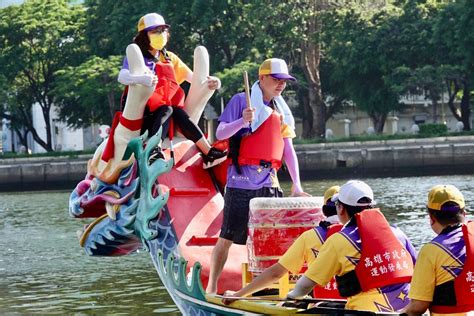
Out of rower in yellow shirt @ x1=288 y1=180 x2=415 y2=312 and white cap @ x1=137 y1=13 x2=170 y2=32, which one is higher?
white cap @ x1=137 y1=13 x2=170 y2=32

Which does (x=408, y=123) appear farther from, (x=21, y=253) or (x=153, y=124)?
(x=153, y=124)

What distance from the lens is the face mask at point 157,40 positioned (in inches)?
480

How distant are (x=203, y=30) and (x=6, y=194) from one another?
1266cm

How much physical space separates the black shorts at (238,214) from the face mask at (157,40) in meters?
2.07

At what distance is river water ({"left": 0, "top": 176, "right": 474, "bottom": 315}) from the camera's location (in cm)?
1671

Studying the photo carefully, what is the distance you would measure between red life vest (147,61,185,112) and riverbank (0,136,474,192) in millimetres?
36877

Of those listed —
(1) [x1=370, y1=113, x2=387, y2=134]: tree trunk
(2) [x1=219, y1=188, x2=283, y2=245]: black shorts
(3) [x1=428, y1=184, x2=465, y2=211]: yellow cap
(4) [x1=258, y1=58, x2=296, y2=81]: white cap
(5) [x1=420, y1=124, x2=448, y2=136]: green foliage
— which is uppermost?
(4) [x1=258, y1=58, x2=296, y2=81]: white cap

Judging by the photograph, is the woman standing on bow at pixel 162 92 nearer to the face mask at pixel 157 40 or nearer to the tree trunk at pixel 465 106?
the face mask at pixel 157 40

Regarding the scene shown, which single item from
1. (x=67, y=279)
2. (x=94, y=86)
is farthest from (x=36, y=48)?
(x=67, y=279)

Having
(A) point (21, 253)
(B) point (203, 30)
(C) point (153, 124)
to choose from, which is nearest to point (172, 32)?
(B) point (203, 30)

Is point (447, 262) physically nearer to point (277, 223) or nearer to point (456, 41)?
point (277, 223)

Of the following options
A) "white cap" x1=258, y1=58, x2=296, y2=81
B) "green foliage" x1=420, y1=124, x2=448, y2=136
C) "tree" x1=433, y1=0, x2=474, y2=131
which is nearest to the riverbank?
"green foliage" x1=420, y1=124, x2=448, y2=136

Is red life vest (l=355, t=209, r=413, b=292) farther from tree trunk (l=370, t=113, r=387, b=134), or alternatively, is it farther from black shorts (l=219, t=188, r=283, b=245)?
tree trunk (l=370, t=113, r=387, b=134)

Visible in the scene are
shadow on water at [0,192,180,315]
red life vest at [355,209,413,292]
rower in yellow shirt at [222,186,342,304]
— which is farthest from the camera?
shadow on water at [0,192,180,315]
